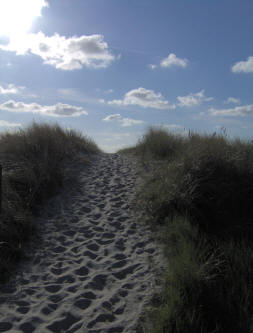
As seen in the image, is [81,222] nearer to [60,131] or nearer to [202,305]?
[202,305]

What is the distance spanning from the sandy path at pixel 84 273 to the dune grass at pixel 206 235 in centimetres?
37

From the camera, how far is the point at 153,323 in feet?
10.0

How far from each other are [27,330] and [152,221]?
3.03 meters

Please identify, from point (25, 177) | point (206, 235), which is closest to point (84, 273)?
point (206, 235)

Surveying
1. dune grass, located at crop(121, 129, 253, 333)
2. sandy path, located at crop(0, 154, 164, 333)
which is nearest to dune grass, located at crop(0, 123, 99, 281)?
sandy path, located at crop(0, 154, 164, 333)

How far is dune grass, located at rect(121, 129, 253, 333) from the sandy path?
365 mm

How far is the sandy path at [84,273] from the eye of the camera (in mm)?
3240

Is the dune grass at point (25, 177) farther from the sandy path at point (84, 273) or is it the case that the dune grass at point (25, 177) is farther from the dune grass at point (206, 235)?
the dune grass at point (206, 235)

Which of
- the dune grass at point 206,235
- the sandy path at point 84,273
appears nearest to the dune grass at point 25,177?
the sandy path at point 84,273

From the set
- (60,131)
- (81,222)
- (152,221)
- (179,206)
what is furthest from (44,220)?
(60,131)

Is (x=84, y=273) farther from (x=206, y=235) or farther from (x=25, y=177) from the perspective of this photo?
(x=25, y=177)

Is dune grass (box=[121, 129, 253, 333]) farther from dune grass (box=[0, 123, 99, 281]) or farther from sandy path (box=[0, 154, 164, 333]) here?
dune grass (box=[0, 123, 99, 281])

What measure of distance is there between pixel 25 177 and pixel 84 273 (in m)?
3.10

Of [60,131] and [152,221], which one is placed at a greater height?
[60,131]
